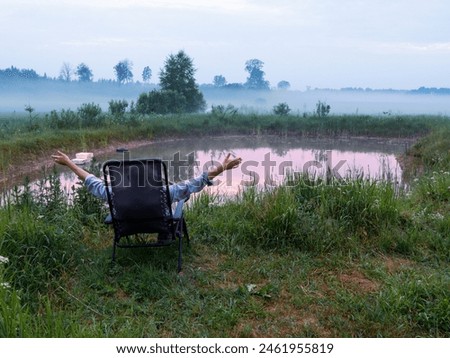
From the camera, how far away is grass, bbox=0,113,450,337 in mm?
2674

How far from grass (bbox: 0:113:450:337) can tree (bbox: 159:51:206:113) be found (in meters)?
25.5

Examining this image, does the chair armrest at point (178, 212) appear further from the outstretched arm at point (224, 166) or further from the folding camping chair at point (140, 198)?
the outstretched arm at point (224, 166)

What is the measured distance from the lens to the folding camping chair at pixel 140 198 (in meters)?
3.24

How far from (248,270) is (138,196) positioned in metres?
1.03

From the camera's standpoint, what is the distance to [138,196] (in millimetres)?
3297

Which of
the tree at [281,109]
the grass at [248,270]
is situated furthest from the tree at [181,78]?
the grass at [248,270]

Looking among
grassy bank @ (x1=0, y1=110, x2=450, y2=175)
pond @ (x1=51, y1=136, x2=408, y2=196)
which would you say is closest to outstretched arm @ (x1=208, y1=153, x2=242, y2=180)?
pond @ (x1=51, y1=136, x2=408, y2=196)

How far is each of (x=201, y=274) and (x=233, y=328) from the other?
0.74m

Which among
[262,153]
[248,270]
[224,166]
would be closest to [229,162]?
[224,166]

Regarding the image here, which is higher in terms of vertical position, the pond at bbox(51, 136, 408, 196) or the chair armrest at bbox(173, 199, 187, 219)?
the chair armrest at bbox(173, 199, 187, 219)

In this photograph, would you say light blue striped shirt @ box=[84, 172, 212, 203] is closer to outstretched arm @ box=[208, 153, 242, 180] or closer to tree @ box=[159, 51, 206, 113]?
outstretched arm @ box=[208, 153, 242, 180]

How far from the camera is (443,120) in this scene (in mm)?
20531

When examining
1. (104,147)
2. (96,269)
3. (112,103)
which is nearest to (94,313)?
(96,269)
